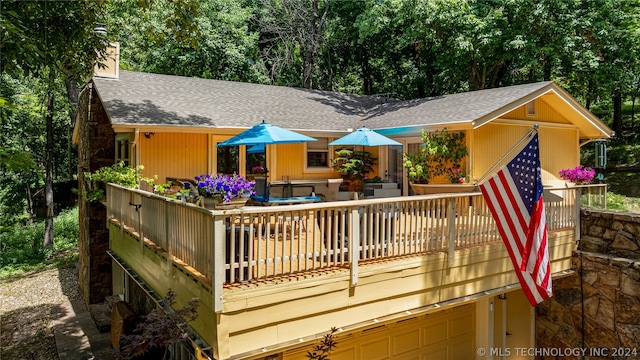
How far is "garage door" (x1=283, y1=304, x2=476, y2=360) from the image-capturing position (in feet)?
24.5

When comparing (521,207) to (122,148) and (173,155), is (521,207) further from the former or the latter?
(122,148)

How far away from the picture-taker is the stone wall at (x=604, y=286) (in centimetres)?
773

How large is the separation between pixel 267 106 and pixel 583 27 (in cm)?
1401

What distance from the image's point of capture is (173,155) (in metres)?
10.4

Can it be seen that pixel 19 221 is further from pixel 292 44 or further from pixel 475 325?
pixel 475 325

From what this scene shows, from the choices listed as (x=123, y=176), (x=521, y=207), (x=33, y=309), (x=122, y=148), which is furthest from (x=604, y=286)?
(x=33, y=309)

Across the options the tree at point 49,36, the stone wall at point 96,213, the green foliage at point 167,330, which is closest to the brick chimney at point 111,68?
the stone wall at point 96,213

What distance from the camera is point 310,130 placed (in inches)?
459

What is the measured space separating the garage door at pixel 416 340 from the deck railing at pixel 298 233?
2547mm

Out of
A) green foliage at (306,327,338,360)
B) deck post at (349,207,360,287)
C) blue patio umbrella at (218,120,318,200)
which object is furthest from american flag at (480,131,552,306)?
blue patio umbrella at (218,120,318,200)

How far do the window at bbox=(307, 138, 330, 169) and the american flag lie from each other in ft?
24.5

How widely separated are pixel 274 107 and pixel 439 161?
5779 millimetres

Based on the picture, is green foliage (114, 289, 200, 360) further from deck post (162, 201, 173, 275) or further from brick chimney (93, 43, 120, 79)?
brick chimney (93, 43, 120, 79)

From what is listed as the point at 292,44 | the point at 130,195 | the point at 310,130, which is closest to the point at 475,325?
the point at 310,130
